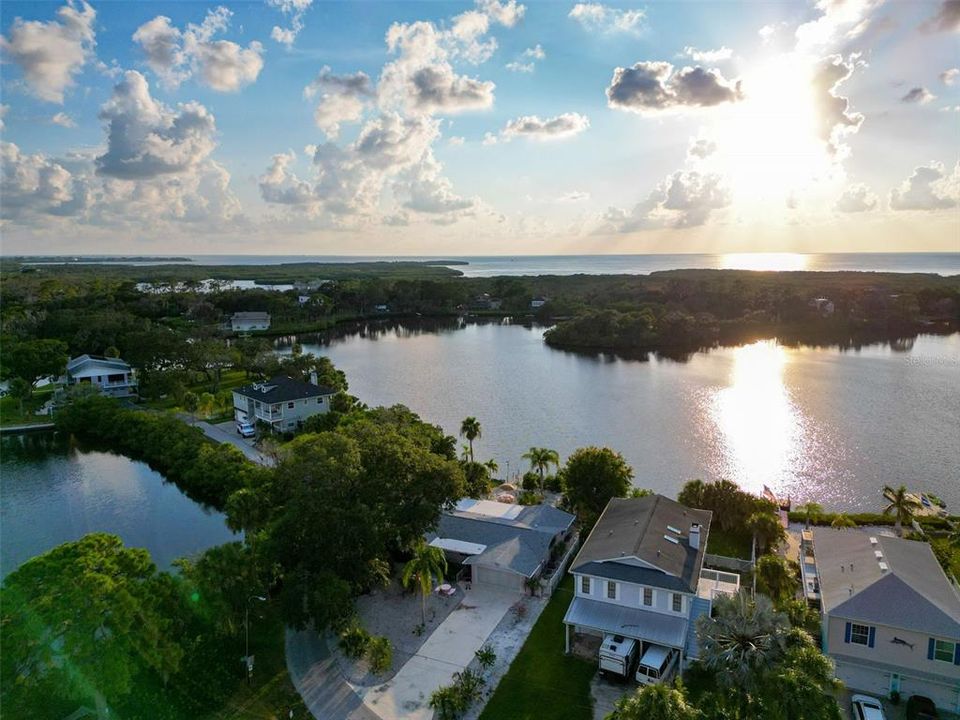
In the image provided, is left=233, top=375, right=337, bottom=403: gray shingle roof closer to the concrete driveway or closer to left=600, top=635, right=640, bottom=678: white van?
the concrete driveway

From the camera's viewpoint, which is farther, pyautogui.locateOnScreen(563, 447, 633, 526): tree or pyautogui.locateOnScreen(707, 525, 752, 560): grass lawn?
pyautogui.locateOnScreen(563, 447, 633, 526): tree

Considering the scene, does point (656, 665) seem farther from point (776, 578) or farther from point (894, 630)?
point (894, 630)

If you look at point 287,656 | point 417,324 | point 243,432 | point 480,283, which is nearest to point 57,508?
point 243,432

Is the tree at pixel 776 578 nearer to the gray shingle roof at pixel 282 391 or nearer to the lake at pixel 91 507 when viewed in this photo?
the lake at pixel 91 507

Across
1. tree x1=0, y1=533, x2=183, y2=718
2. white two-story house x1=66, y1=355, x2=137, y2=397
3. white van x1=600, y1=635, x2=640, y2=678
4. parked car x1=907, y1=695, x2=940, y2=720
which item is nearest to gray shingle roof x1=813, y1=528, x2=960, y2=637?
parked car x1=907, y1=695, x2=940, y2=720

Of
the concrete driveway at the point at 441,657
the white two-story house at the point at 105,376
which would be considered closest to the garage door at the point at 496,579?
the concrete driveway at the point at 441,657

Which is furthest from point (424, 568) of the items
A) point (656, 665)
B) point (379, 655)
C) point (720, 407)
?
point (720, 407)
